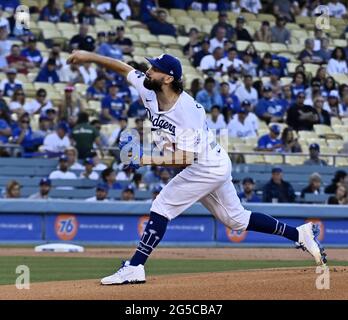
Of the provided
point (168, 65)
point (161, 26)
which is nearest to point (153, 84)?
point (168, 65)

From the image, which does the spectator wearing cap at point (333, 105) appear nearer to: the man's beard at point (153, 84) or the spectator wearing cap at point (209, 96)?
the spectator wearing cap at point (209, 96)

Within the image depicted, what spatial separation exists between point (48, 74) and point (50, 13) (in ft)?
7.71

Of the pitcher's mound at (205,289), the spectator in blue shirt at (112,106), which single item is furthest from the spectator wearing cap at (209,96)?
the pitcher's mound at (205,289)

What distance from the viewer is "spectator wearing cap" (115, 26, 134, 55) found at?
2128 cm

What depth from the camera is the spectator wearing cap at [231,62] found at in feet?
71.4

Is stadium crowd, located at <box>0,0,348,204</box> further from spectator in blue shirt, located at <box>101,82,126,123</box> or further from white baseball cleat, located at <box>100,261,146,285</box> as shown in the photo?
white baseball cleat, located at <box>100,261,146,285</box>

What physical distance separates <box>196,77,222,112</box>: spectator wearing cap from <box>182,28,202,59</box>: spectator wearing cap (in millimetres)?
2298

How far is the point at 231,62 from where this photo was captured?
2188 cm

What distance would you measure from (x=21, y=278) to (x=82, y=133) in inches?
299

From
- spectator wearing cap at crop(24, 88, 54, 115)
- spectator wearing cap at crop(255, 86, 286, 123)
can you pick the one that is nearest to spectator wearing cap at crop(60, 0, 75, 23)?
spectator wearing cap at crop(24, 88, 54, 115)

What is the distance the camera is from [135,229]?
57.5 ft

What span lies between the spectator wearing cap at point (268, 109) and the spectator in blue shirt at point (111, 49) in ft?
10.1

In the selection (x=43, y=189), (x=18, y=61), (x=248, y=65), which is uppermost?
(x=248, y=65)

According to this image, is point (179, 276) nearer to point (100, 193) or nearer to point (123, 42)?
point (100, 193)
